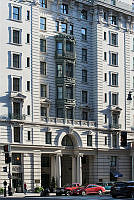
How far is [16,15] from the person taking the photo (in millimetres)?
80438

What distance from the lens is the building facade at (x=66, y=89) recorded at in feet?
258

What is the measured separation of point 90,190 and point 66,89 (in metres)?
19.5

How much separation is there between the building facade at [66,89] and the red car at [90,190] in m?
10.3

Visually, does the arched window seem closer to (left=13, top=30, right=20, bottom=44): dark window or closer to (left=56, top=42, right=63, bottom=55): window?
(left=56, top=42, right=63, bottom=55): window

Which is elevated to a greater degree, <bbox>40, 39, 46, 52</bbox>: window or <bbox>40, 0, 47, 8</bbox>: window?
<bbox>40, 0, 47, 8</bbox>: window

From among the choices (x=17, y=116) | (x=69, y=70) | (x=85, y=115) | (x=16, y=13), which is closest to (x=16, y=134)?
(x=17, y=116)

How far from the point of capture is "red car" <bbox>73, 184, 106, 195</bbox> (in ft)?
233

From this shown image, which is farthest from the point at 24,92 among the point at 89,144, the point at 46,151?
the point at 89,144

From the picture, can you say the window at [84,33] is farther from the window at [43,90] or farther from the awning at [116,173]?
the awning at [116,173]

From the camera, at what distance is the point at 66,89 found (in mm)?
85688

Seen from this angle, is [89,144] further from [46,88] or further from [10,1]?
[10,1]

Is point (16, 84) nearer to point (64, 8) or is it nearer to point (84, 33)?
point (64, 8)

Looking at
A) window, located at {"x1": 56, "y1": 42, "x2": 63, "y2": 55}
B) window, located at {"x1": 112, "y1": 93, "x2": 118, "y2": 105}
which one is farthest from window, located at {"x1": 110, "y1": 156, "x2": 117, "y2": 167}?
window, located at {"x1": 56, "y1": 42, "x2": 63, "y2": 55}

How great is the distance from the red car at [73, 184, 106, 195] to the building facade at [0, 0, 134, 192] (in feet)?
33.9
